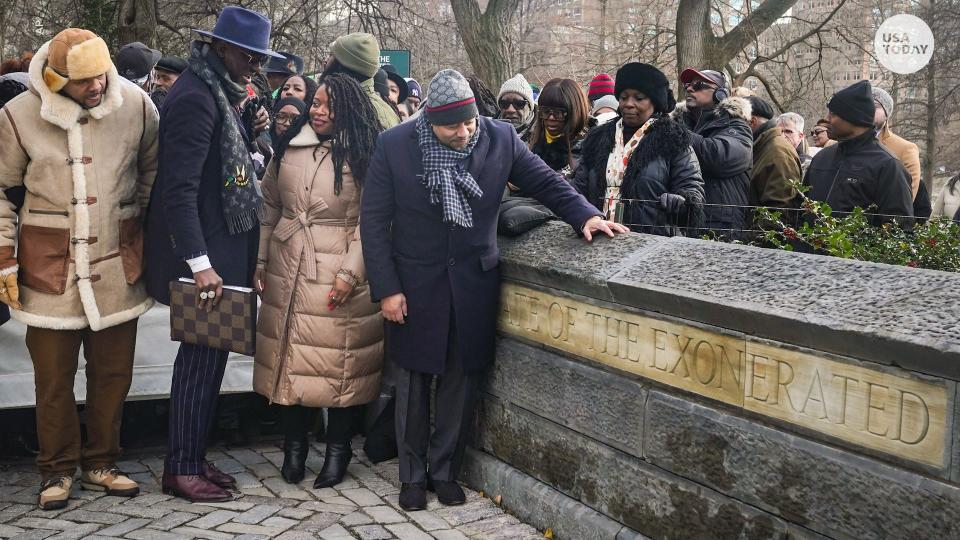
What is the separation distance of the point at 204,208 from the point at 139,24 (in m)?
9.41

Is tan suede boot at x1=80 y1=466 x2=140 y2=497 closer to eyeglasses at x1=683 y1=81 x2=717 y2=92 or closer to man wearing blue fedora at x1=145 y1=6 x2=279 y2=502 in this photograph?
man wearing blue fedora at x1=145 y1=6 x2=279 y2=502

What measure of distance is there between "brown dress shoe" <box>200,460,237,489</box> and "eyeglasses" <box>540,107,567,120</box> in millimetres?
2402

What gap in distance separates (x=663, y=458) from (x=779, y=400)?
619 millimetres

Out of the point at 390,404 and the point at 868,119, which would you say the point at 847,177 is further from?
the point at 390,404

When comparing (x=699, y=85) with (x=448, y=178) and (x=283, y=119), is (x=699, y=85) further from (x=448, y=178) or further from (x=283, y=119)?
(x=283, y=119)

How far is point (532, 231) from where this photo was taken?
185 inches

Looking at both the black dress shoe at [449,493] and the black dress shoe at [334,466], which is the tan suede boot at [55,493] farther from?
the black dress shoe at [449,493]

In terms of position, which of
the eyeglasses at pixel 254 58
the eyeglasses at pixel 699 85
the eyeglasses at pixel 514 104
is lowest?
the eyeglasses at pixel 514 104

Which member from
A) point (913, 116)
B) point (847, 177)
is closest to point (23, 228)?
point (847, 177)

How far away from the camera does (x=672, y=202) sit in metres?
4.63

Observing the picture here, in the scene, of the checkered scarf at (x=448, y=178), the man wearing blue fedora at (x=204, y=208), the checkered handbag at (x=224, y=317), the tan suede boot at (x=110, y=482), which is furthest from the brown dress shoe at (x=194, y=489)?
the checkered scarf at (x=448, y=178)

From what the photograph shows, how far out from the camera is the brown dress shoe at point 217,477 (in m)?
4.98

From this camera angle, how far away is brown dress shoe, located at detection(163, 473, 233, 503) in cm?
480

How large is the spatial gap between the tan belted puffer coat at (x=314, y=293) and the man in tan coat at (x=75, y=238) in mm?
599
